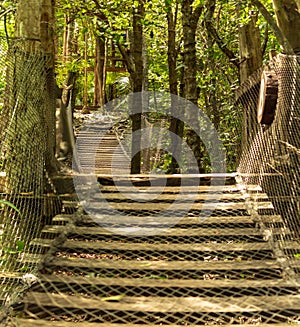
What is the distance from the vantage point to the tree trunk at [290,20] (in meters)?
3.73

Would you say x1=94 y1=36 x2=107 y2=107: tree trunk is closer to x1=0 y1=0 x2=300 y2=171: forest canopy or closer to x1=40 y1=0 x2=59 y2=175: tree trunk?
x1=0 y1=0 x2=300 y2=171: forest canopy

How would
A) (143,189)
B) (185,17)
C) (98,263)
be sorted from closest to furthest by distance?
(98,263)
(143,189)
(185,17)

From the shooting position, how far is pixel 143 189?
3.90 metres

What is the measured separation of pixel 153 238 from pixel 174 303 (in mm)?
945

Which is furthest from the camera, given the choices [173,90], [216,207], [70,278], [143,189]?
[173,90]

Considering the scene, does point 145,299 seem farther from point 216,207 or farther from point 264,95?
point 264,95

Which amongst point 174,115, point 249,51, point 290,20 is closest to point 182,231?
point 290,20

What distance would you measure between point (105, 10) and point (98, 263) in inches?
186

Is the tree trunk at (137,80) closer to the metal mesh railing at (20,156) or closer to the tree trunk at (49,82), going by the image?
the tree trunk at (49,82)

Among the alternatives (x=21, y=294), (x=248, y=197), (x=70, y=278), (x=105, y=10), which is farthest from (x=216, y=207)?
(x=105, y=10)

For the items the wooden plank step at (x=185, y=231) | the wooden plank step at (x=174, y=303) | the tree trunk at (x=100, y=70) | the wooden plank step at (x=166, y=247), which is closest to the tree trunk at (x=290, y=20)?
the wooden plank step at (x=185, y=231)

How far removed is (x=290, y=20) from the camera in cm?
377

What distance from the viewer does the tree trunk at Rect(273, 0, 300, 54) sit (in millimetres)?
3734

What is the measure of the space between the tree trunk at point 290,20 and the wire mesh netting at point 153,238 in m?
0.42
